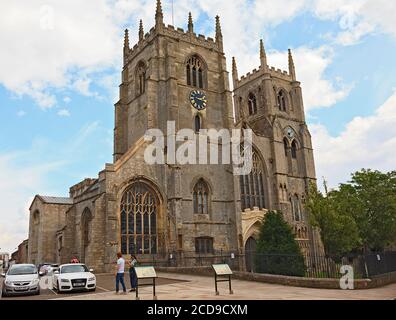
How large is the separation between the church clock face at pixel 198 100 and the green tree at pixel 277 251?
46.5 feet

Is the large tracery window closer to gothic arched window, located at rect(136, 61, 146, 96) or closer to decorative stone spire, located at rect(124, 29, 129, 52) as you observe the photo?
gothic arched window, located at rect(136, 61, 146, 96)

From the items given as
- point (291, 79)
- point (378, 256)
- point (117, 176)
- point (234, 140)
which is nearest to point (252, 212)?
point (234, 140)

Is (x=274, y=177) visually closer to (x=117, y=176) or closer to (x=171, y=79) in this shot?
(x=171, y=79)

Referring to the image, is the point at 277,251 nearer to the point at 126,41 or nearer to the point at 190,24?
the point at 190,24

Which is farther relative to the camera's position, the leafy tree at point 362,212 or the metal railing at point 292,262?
the leafy tree at point 362,212

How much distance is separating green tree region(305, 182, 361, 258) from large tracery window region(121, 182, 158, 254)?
12.7 meters

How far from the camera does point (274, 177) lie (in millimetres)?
41375

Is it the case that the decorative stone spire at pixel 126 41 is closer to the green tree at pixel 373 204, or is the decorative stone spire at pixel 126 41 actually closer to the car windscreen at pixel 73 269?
the green tree at pixel 373 204

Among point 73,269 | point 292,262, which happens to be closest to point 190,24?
point 292,262

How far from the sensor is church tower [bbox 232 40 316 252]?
4162 cm

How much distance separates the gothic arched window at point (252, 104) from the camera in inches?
1949

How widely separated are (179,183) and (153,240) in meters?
5.17

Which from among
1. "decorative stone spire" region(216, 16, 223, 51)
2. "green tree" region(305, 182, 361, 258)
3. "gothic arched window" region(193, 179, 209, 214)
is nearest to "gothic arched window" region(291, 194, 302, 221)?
"gothic arched window" region(193, 179, 209, 214)

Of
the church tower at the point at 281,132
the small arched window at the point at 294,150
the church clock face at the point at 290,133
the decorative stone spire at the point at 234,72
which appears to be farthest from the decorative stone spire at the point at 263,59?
the small arched window at the point at 294,150
